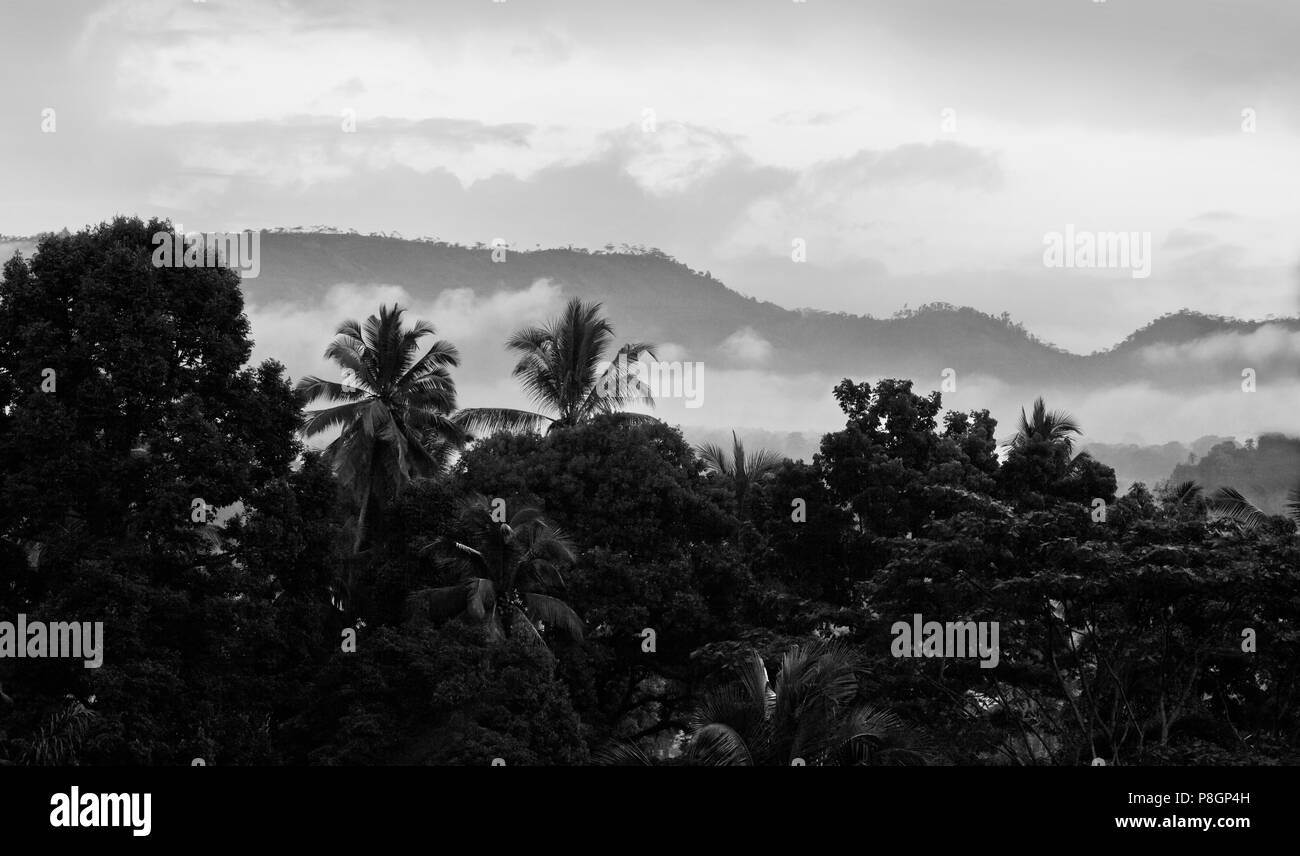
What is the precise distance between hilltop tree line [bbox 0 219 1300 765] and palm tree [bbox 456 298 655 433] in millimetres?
5452

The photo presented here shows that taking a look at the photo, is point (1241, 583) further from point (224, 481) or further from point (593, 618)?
point (224, 481)

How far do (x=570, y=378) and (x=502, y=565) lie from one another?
1185cm

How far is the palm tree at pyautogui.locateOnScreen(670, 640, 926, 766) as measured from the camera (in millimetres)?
13172

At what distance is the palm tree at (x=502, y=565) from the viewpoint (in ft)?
85.8

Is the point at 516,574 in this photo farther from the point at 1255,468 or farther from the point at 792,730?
the point at 1255,468

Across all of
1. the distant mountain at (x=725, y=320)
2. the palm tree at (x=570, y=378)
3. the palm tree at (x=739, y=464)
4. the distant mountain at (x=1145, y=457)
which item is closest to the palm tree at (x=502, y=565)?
the palm tree at (x=570, y=378)

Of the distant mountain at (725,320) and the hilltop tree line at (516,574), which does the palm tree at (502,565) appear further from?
the distant mountain at (725,320)

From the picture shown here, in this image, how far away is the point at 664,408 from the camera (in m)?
123

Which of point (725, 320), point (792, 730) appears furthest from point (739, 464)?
point (725, 320)

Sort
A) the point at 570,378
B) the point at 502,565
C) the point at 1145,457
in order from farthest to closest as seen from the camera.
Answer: the point at 1145,457 → the point at 570,378 → the point at 502,565

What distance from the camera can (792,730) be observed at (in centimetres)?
1355

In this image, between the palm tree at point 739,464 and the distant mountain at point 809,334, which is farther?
the distant mountain at point 809,334

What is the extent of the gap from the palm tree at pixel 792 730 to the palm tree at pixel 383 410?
696 inches

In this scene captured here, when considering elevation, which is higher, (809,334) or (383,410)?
(809,334)
